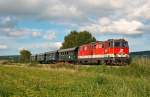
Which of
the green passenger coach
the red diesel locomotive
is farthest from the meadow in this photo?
the green passenger coach

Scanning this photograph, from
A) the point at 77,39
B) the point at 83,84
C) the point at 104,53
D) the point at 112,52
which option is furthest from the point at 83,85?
the point at 77,39

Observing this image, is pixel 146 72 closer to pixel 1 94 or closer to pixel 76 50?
pixel 1 94

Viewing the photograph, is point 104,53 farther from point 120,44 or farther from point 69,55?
point 69,55

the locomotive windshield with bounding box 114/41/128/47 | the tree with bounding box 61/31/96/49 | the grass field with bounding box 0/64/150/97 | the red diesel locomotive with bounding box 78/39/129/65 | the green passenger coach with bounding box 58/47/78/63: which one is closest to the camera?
the grass field with bounding box 0/64/150/97

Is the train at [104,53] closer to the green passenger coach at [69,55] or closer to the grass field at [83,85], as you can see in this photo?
Result: the green passenger coach at [69,55]

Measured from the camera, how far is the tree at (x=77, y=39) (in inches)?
4882

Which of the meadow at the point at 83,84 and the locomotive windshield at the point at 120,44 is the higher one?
the locomotive windshield at the point at 120,44

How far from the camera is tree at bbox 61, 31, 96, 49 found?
12400 centimetres

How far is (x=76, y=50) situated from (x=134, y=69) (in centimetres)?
3067

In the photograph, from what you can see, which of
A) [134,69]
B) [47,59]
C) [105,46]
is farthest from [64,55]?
[134,69]

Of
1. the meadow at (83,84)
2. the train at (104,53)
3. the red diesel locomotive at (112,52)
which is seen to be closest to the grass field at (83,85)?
the meadow at (83,84)

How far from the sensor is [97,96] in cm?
1526

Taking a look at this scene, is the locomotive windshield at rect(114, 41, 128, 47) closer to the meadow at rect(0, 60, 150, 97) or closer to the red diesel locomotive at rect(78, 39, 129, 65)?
the red diesel locomotive at rect(78, 39, 129, 65)

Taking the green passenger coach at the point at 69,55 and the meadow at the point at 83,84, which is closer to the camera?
the meadow at the point at 83,84
